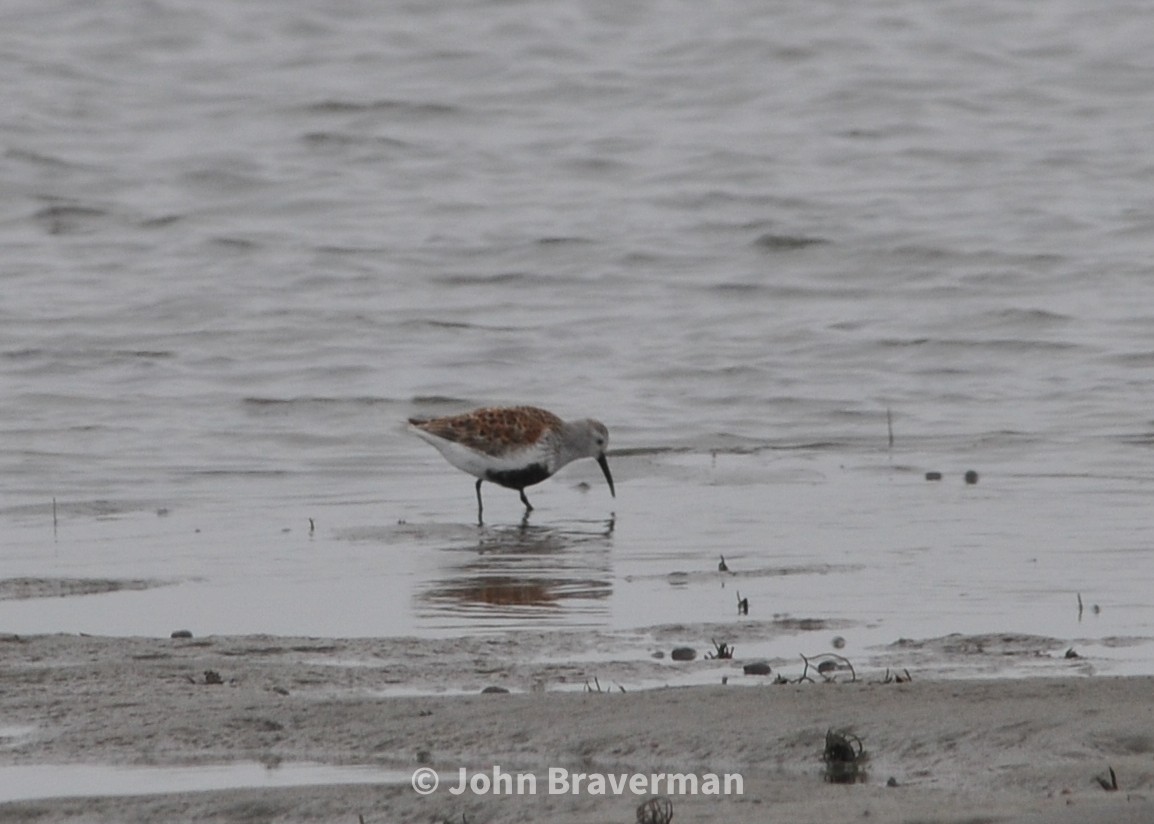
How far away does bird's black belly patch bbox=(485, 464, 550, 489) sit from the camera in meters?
11.4

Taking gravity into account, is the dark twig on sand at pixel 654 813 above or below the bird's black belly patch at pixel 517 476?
below

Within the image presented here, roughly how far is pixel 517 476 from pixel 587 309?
7167mm

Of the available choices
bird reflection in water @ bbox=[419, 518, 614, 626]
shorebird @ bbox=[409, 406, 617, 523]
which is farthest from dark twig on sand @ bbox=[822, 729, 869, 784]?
shorebird @ bbox=[409, 406, 617, 523]

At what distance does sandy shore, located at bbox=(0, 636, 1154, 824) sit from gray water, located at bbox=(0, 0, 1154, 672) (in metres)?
1.26

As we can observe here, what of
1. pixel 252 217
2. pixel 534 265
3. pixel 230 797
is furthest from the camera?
pixel 252 217

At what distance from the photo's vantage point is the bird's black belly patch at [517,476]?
1144 cm

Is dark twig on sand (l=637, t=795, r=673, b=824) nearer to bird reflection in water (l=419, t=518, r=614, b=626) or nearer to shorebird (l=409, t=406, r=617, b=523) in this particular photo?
bird reflection in water (l=419, t=518, r=614, b=626)

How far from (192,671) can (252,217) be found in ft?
52.2

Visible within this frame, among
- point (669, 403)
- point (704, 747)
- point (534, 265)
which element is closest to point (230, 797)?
point (704, 747)

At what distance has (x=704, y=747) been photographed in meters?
5.71

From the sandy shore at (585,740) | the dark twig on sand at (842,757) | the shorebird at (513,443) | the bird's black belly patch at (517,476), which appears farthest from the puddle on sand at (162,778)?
the bird's black belly patch at (517,476)

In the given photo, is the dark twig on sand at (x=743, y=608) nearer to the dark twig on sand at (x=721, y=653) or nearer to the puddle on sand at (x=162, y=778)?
the dark twig on sand at (x=721, y=653)

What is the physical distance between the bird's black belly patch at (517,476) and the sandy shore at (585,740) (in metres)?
4.53

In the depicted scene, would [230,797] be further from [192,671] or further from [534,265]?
[534,265]
